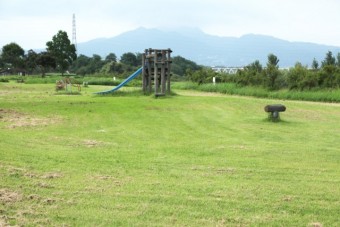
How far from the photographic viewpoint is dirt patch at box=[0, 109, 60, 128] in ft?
36.3

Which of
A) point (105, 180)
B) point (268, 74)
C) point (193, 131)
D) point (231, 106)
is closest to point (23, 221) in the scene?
point (105, 180)

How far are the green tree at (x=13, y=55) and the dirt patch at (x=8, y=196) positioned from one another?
63.1 metres

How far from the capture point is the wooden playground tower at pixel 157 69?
2048 centimetres

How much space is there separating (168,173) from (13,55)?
65.4 meters

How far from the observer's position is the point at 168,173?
6.21 meters

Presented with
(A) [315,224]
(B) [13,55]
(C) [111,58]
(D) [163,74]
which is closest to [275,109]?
(A) [315,224]

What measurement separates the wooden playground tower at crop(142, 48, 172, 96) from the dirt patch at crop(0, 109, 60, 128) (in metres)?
7.59

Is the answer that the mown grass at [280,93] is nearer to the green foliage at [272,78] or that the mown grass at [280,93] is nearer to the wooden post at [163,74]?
the green foliage at [272,78]

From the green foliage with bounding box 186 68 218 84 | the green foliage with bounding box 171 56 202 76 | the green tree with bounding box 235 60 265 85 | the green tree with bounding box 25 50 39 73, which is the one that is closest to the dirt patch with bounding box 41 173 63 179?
the green tree with bounding box 235 60 265 85

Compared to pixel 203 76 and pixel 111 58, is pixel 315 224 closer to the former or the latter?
pixel 203 76

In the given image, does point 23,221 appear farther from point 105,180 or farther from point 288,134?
point 288,134

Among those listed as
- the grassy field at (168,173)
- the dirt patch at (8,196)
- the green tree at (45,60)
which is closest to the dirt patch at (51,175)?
the grassy field at (168,173)

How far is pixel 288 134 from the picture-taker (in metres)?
9.98

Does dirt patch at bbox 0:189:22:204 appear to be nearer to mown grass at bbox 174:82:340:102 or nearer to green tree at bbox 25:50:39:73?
mown grass at bbox 174:82:340:102
